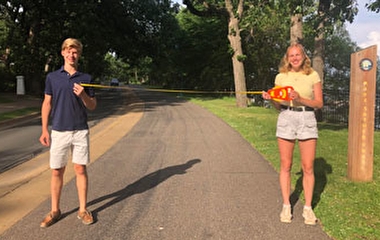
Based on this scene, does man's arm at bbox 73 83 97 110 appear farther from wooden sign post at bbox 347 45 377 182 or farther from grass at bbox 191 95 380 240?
wooden sign post at bbox 347 45 377 182

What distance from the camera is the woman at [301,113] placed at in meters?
3.95

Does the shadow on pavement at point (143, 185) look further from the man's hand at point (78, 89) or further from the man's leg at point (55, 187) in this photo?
the man's hand at point (78, 89)

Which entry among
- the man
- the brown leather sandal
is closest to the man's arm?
the man

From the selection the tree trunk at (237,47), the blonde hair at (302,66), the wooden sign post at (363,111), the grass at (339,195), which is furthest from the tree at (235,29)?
the blonde hair at (302,66)

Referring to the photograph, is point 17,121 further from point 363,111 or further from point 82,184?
point 363,111

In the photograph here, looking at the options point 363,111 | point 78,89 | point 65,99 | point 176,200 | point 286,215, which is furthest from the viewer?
point 363,111

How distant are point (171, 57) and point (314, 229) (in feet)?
135

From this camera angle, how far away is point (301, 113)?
13.1 feet

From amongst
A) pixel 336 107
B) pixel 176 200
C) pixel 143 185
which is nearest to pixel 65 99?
pixel 176 200

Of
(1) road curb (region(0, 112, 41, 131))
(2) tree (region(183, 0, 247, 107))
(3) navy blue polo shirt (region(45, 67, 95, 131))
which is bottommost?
(1) road curb (region(0, 112, 41, 131))

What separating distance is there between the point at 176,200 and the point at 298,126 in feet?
5.67

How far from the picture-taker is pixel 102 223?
13.2 feet

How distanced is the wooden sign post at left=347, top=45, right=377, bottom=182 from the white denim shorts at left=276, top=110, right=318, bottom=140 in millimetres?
1619

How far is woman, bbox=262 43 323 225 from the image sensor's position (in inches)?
156
